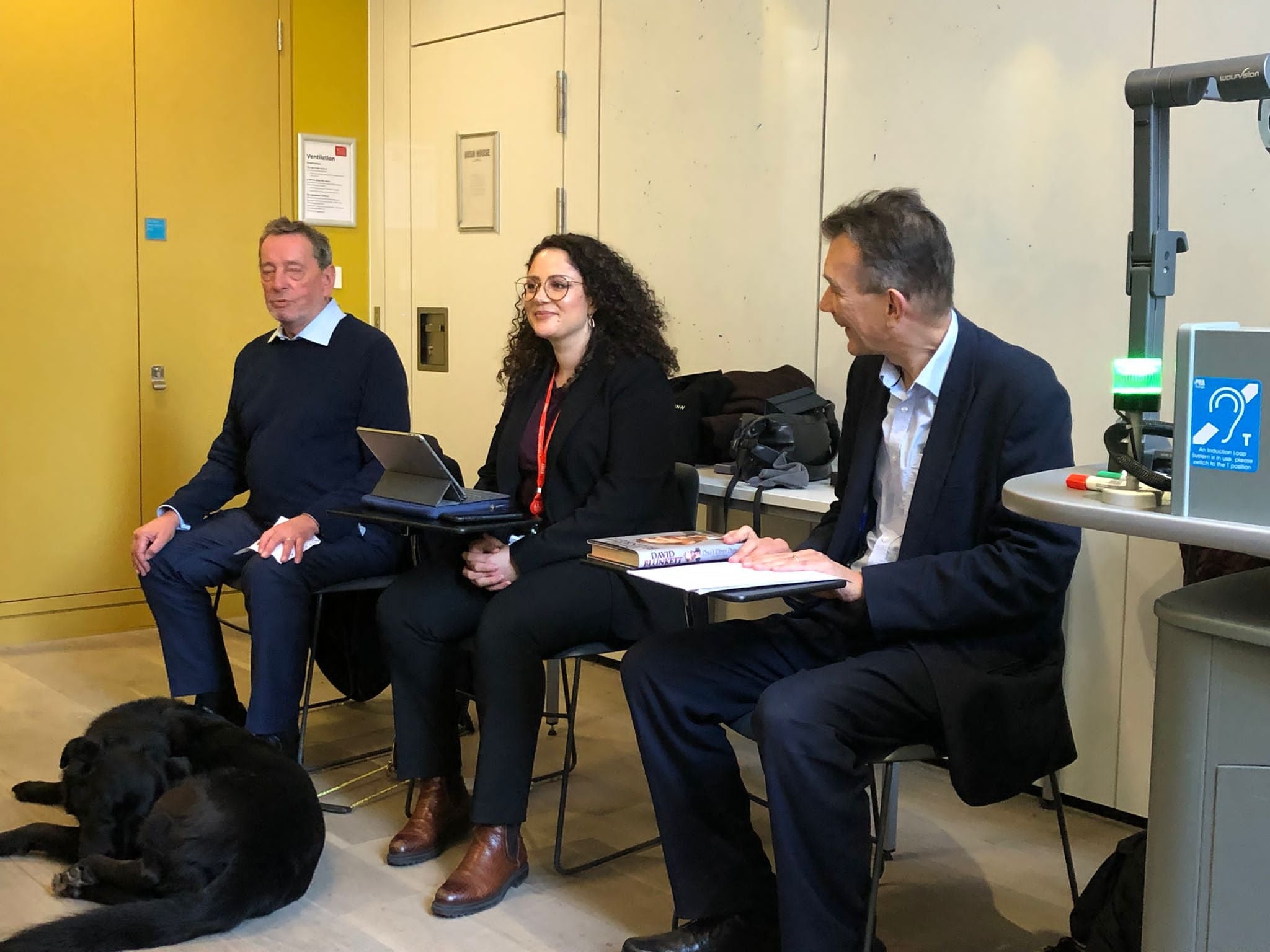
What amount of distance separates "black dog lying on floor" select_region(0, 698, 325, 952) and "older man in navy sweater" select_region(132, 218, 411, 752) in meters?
0.39

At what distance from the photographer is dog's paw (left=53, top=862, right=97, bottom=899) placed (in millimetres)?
2416

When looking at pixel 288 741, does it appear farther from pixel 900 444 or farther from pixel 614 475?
pixel 900 444

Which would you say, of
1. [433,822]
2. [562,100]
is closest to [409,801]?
[433,822]

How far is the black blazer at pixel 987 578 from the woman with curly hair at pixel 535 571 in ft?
2.32

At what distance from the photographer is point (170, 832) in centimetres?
226

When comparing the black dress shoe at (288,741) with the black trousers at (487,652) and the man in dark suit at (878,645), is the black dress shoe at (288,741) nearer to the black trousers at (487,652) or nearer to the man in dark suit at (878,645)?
the black trousers at (487,652)

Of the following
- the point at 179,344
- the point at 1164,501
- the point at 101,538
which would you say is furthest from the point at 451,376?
the point at 1164,501

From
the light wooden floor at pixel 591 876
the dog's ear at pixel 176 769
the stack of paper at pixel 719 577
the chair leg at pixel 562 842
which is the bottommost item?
the light wooden floor at pixel 591 876

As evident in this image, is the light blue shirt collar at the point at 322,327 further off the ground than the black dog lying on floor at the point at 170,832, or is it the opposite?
the light blue shirt collar at the point at 322,327

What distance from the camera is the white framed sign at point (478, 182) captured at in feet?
14.8

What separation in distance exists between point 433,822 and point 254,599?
69 cm

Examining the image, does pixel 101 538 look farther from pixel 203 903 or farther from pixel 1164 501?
pixel 1164 501

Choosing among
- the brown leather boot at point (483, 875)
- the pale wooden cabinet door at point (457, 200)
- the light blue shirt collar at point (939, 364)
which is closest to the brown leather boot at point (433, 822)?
the brown leather boot at point (483, 875)

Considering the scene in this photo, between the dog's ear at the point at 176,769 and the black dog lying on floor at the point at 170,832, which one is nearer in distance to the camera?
the black dog lying on floor at the point at 170,832
